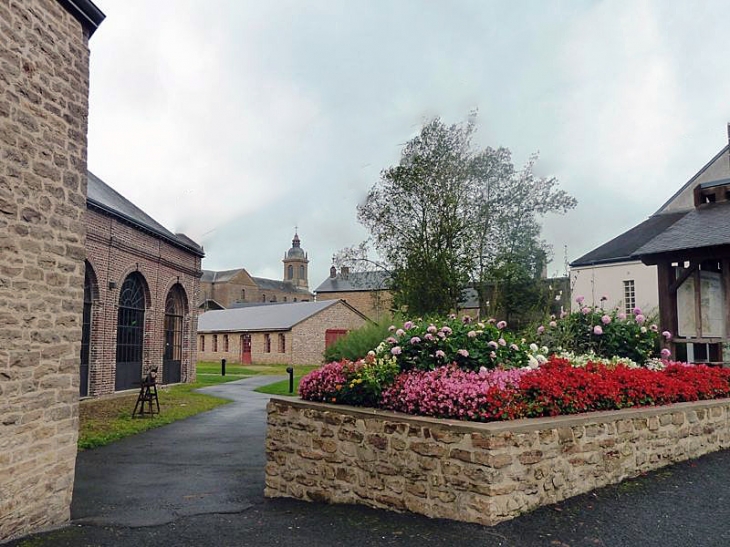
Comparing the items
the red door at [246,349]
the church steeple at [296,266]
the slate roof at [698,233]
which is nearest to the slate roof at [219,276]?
the church steeple at [296,266]

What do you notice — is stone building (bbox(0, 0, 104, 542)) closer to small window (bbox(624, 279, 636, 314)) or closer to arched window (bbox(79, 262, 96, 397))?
arched window (bbox(79, 262, 96, 397))

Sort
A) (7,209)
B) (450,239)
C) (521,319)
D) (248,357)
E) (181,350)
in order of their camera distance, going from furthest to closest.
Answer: (248,357) → (521,319) → (450,239) → (181,350) → (7,209)

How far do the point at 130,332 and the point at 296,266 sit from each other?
286 ft

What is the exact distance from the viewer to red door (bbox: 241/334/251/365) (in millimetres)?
40188

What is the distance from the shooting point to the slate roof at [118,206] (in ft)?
56.0

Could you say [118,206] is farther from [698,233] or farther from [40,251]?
[698,233]

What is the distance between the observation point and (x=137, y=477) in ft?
26.3

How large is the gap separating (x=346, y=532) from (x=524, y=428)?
181 centimetres

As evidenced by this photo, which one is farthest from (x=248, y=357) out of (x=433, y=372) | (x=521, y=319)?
(x=433, y=372)

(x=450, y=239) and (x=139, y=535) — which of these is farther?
(x=450, y=239)

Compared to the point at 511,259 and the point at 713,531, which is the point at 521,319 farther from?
the point at 713,531

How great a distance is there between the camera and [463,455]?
5094 mm

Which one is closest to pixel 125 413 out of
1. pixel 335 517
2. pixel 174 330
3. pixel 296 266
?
pixel 174 330

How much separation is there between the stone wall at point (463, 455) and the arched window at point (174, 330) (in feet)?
56.7
